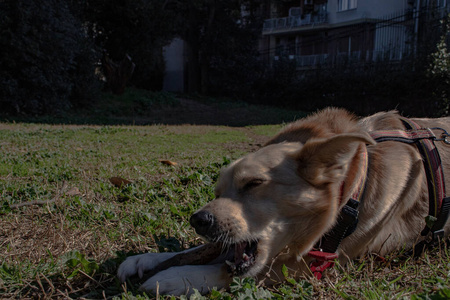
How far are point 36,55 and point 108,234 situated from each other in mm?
12798

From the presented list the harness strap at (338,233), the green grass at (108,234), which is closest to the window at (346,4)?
the green grass at (108,234)

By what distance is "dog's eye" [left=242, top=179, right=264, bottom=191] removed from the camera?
2.57 m

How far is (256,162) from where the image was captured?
266cm

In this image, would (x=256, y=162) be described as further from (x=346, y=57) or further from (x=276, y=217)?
(x=346, y=57)

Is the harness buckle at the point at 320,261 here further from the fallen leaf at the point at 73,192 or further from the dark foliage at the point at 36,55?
the dark foliage at the point at 36,55

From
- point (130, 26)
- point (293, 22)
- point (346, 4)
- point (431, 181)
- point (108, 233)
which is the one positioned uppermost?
point (346, 4)

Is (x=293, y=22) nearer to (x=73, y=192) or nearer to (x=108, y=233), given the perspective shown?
(x=73, y=192)

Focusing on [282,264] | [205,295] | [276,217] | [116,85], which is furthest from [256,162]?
[116,85]

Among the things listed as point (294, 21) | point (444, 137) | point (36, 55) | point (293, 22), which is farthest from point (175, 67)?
point (444, 137)

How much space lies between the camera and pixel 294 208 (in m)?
2.54

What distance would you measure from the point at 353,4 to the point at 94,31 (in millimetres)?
19243

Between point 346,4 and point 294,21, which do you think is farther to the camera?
point 294,21

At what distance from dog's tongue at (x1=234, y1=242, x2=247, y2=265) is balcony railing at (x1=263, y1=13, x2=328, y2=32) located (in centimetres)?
3206

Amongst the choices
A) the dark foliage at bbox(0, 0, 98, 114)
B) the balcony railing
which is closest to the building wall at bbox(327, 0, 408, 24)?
the balcony railing
